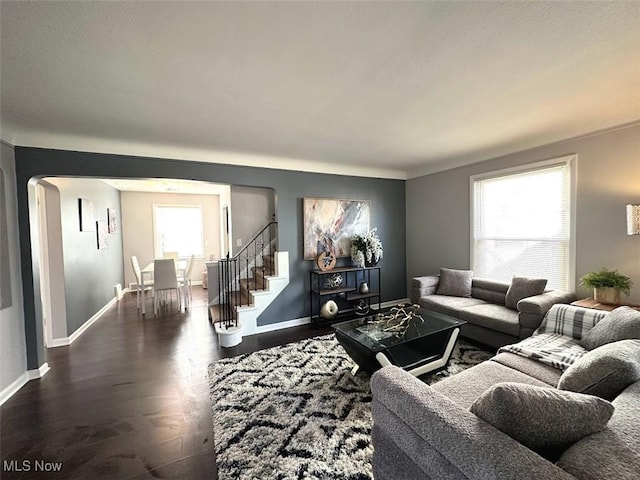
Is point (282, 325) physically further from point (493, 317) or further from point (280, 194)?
point (493, 317)

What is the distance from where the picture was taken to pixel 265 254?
5008 millimetres

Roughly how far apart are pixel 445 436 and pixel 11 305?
12.7ft

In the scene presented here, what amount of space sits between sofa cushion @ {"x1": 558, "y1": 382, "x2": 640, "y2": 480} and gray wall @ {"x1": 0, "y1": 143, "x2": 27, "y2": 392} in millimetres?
4066

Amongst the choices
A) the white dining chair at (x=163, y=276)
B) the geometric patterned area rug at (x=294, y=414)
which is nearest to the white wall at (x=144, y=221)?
the white dining chair at (x=163, y=276)

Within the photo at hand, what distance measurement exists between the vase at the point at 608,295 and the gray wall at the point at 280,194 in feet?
9.52

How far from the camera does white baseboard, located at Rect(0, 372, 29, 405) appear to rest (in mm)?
2415

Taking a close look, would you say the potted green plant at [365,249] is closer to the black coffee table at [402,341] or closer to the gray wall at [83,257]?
the black coffee table at [402,341]

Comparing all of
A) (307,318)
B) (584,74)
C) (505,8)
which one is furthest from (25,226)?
(584,74)

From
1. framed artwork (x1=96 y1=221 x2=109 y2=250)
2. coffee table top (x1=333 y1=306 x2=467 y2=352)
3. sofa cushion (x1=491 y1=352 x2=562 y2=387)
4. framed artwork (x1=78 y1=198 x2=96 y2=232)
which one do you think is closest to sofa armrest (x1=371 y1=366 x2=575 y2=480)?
coffee table top (x1=333 y1=306 x2=467 y2=352)

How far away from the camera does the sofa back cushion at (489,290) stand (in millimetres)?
3596

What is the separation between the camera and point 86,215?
4539mm

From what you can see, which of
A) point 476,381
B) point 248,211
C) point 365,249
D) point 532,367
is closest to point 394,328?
point 476,381

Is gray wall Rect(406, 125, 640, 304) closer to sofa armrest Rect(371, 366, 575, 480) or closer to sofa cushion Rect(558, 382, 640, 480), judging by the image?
sofa cushion Rect(558, 382, 640, 480)

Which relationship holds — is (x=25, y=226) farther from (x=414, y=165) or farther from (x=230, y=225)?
(x=414, y=165)
